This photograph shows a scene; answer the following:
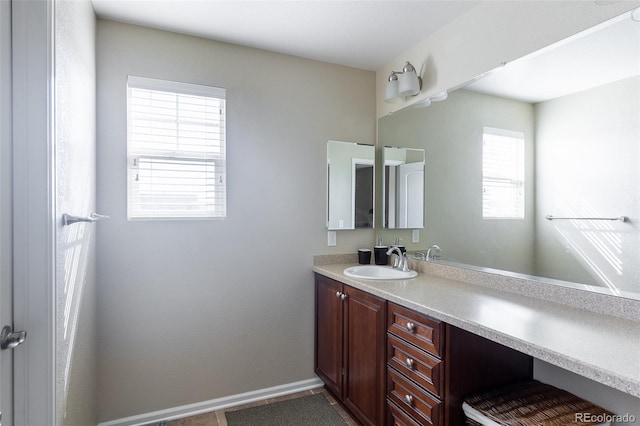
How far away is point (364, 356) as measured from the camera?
1959 millimetres

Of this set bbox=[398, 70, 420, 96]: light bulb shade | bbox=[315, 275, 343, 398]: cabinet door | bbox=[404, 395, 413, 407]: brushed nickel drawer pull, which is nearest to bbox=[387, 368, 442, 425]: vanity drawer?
bbox=[404, 395, 413, 407]: brushed nickel drawer pull

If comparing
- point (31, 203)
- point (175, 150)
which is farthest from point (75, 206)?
point (175, 150)

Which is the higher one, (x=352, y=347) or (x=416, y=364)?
(x=416, y=364)

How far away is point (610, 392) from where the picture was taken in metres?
1.27

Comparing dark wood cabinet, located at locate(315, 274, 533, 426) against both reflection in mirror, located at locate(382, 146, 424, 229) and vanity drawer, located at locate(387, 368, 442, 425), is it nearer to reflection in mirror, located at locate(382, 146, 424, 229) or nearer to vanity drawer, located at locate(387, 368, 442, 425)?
vanity drawer, located at locate(387, 368, 442, 425)

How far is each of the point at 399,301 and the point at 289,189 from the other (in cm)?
126

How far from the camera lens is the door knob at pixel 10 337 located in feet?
3.26

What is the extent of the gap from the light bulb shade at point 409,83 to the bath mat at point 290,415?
225 centimetres

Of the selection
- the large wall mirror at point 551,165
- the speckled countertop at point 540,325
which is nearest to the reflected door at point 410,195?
the large wall mirror at point 551,165

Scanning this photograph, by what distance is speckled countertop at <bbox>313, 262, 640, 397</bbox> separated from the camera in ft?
3.05

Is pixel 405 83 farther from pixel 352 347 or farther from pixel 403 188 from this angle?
pixel 352 347

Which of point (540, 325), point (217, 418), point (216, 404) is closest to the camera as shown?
point (540, 325)

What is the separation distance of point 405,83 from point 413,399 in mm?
1934

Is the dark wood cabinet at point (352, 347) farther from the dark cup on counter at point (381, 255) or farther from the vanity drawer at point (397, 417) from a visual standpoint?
the dark cup on counter at point (381, 255)
